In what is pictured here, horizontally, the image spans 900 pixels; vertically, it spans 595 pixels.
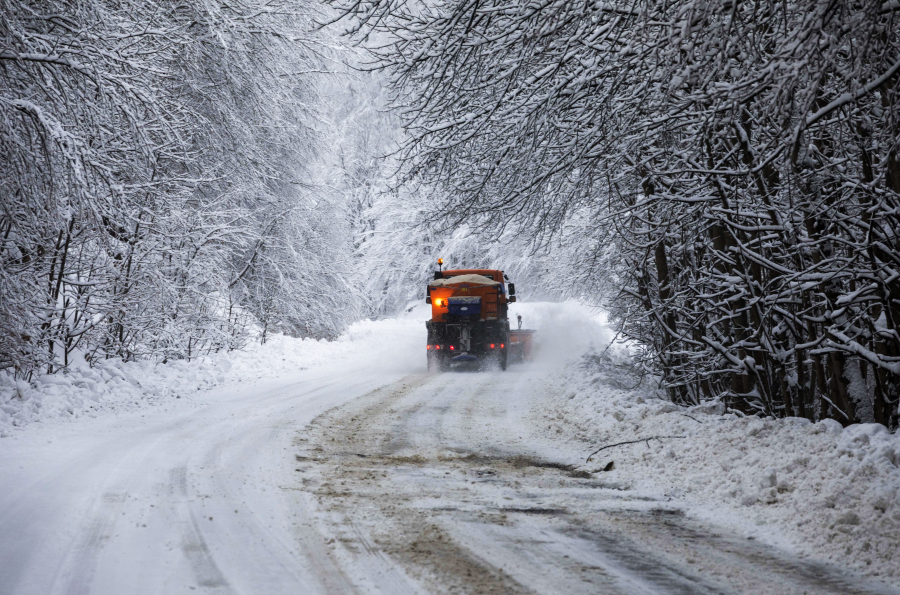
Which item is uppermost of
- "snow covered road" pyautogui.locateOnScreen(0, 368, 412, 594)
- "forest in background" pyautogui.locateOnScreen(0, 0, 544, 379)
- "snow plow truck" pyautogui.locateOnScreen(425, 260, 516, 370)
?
"forest in background" pyautogui.locateOnScreen(0, 0, 544, 379)

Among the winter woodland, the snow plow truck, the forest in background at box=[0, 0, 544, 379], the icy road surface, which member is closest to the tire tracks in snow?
the icy road surface

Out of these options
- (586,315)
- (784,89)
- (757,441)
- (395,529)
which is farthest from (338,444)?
(586,315)

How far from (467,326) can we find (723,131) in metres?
14.4

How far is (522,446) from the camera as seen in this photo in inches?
310

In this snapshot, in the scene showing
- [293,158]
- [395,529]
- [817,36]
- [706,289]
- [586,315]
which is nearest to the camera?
[817,36]

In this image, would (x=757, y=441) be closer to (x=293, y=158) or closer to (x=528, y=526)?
(x=528, y=526)

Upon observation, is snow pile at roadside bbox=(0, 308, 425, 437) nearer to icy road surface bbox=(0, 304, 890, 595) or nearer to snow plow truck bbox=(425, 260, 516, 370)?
icy road surface bbox=(0, 304, 890, 595)

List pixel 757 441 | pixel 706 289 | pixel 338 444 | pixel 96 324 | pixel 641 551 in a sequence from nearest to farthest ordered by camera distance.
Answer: pixel 641 551, pixel 757 441, pixel 338 444, pixel 706 289, pixel 96 324

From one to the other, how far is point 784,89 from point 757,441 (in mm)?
3414

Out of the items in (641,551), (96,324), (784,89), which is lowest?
(641,551)

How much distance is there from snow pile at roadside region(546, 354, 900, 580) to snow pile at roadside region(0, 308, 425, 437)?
271 inches

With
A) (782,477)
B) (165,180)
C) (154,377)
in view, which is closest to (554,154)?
(782,477)

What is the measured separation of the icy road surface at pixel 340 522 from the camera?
3.59 m

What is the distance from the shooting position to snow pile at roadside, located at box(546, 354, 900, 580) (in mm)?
4105
